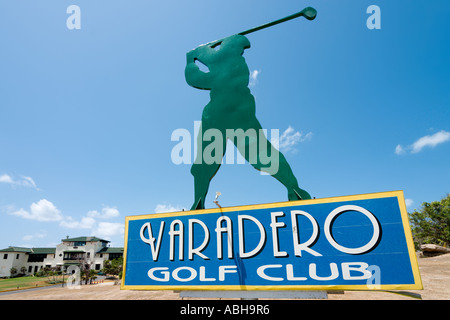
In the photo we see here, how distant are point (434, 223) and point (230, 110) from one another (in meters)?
44.2

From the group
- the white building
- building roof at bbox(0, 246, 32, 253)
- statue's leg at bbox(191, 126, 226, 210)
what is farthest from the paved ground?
building roof at bbox(0, 246, 32, 253)

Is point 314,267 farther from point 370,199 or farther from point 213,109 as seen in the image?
point 213,109

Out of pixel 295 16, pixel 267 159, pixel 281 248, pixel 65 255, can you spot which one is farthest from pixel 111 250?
pixel 295 16

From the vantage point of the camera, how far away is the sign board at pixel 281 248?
4.06 metres

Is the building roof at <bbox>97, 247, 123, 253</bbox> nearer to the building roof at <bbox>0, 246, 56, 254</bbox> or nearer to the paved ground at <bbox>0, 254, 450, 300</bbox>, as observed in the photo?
the building roof at <bbox>0, 246, 56, 254</bbox>

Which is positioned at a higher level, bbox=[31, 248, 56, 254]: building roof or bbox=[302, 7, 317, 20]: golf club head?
bbox=[302, 7, 317, 20]: golf club head

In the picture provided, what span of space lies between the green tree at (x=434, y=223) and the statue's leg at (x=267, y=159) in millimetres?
40778

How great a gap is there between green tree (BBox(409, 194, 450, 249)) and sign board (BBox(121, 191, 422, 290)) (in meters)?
40.8

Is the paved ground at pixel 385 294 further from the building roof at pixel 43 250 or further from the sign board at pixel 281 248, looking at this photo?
the building roof at pixel 43 250

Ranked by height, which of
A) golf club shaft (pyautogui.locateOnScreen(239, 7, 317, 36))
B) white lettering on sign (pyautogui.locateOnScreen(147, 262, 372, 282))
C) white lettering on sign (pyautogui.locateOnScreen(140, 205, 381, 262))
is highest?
golf club shaft (pyautogui.locateOnScreen(239, 7, 317, 36))

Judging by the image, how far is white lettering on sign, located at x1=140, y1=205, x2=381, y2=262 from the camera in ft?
14.1

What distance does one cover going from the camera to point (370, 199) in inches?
Answer: 171

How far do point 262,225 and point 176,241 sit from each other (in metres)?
2.11

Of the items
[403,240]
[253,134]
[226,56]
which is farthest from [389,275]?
[226,56]
